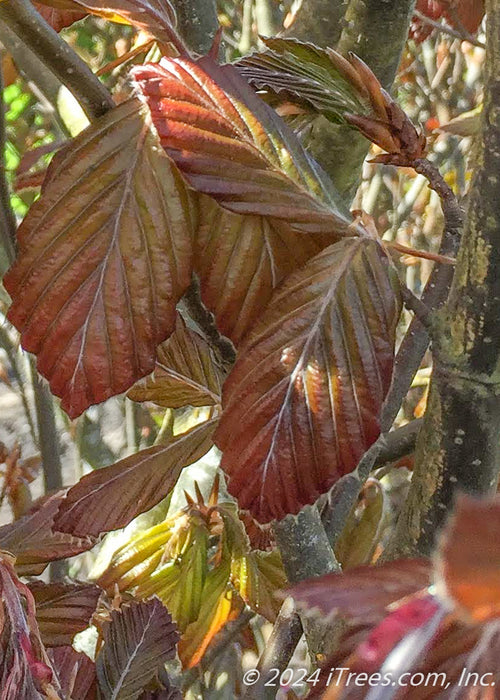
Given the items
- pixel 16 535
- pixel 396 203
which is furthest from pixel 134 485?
pixel 396 203

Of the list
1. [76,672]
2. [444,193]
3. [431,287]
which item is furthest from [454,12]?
[76,672]

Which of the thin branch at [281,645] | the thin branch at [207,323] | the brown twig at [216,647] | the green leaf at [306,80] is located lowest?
the brown twig at [216,647]

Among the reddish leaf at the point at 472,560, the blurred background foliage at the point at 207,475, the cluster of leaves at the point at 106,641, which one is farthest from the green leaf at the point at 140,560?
the reddish leaf at the point at 472,560

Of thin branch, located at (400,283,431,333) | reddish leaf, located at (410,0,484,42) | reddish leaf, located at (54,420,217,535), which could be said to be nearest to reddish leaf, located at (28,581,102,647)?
reddish leaf, located at (54,420,217,535)

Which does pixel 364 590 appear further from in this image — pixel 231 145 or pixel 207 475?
pixel 207 475

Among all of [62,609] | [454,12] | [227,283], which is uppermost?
[454,12]

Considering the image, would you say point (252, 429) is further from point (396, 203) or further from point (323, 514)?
point (396, 203)

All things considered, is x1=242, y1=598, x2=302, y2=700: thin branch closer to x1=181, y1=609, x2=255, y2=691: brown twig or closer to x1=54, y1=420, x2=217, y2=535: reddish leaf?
x1=54, y1=420, x2=217, y2=535: reddish leaf

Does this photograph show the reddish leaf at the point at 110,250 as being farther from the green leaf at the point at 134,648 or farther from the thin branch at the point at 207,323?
the green leaf at the point at 134,648
